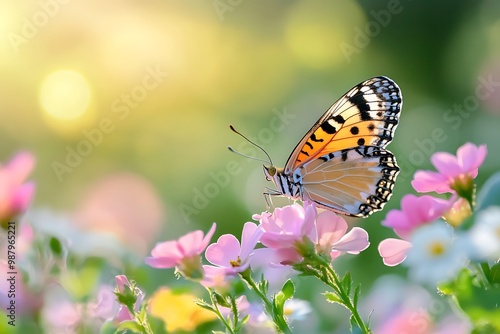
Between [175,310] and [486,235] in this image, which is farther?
[175,310]

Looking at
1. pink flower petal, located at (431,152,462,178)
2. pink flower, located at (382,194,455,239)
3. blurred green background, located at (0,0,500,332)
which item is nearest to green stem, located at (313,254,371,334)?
pink flower, located at (382,194,455,239)

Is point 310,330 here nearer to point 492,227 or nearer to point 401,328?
point 401,328

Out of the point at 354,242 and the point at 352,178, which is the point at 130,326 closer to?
the point at 354,242

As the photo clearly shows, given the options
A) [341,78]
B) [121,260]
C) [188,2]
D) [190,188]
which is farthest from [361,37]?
[121,260]

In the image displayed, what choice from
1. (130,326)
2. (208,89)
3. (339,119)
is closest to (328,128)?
(339,119)

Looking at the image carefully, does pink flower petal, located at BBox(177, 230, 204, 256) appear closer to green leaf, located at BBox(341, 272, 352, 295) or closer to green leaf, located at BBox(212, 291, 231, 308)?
green leaf, located at BBox(212, 291, 231, 308)

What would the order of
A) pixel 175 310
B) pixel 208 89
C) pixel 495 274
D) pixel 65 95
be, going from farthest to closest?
pixel 208 89
pixel 65 95
pixel 175 310
pixel 495 274

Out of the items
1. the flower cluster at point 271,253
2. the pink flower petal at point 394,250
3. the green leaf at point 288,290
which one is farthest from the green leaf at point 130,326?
the pink flower petal at point 394,250
